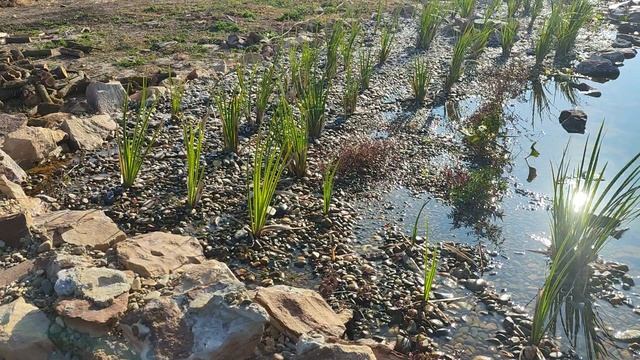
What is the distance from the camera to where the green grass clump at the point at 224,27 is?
30.2ft

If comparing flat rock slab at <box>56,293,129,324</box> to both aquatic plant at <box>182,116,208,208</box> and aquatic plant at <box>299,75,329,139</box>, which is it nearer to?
A: aquatic plant at <box>182,116,208,208</box>

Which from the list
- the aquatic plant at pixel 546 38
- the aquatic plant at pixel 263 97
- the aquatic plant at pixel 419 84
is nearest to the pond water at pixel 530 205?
the aquatic plant at pixel 419 84

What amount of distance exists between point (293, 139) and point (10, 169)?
2192mm

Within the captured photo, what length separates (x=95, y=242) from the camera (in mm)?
3750

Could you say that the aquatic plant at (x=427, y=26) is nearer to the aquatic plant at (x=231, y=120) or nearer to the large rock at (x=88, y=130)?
the aquatic plant at (x=231, y=120)

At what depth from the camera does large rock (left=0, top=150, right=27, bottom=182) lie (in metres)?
4.55

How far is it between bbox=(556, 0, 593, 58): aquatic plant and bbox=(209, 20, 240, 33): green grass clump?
191 inches

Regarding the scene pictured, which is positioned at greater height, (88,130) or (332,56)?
(332,56)

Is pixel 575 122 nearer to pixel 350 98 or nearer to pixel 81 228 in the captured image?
pixel 350 98

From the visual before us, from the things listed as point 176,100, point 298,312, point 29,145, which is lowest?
point 298,312

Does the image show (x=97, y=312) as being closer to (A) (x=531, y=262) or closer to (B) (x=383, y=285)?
(B) (x=383, y=285)

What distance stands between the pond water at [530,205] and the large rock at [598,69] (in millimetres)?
361

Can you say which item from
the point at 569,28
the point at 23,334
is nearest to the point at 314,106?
the point at 23,334

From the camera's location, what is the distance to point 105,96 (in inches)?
240
